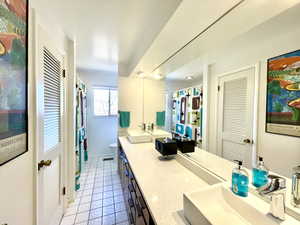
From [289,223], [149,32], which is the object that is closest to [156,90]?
[149,32]

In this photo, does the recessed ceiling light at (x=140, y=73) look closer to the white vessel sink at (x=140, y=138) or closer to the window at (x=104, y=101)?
the white vessel sink at (x=140, y=138)

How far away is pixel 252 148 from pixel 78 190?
254 cm

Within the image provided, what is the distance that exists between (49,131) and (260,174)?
174 centimetres

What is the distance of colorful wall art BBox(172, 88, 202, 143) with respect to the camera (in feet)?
4.55

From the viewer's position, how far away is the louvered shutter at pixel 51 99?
47.9 inches

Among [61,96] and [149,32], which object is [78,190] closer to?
[61,96]

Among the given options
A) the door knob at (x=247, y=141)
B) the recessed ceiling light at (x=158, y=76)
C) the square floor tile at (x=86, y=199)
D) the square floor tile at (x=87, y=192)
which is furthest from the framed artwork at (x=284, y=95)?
the square floor tile at (x=87, y=192)

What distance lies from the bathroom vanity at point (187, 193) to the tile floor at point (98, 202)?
819mm

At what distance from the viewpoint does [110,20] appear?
4.66ft

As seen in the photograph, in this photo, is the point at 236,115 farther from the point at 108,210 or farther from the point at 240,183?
the point at 108,210

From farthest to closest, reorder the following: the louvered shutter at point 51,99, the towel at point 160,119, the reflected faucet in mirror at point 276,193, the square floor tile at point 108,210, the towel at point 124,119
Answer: the towel at point 124,119 < the towel at point 160,119 < the square floor tile at point 108,210 < the louvered shutter at point 51,99 < the reflected faucet in mirror at point 276,193

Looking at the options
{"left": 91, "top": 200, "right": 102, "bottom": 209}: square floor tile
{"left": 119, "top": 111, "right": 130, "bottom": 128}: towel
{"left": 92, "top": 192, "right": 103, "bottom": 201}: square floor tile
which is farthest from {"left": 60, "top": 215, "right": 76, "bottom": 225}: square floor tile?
{"left": 119, "top": 111, "right": 130, "bottom": 128}: towel

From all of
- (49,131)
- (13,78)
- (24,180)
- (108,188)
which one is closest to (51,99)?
(49,131)

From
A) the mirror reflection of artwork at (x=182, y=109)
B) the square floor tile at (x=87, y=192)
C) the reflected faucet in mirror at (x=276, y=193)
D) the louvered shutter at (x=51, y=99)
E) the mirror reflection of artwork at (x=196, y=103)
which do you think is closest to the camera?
the reflected faucet in mirror at (x=276, y=193)
